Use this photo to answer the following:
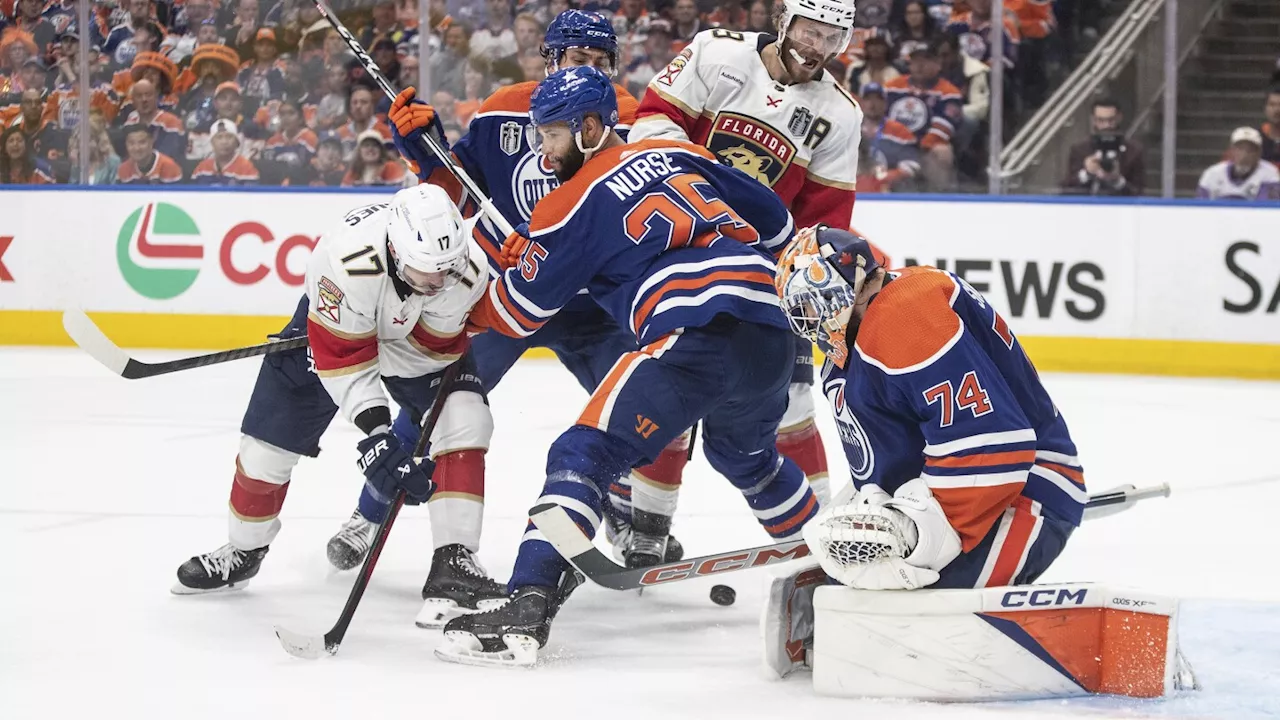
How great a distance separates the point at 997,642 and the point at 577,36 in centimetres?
177

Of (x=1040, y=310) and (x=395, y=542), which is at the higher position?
(x=395, y=542)

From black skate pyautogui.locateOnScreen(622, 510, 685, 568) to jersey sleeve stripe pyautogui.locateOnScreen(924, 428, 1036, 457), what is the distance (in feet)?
3.96

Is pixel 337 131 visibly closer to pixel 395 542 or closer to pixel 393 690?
pixel 395 542

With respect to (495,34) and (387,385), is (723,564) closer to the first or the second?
(387,385)

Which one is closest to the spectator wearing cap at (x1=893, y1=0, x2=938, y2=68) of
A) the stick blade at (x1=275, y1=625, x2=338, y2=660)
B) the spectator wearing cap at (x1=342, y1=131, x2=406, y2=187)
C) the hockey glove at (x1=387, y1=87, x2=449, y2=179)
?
the spectator wearing cap at (x1=342, y1=131, x2=406, y2=187)

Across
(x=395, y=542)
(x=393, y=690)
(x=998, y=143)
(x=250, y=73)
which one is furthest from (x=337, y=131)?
(x=393, y=690)

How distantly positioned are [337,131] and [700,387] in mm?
4911

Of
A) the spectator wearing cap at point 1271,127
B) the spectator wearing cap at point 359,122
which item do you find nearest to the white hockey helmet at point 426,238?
the spectator wearing cap at point 359,122

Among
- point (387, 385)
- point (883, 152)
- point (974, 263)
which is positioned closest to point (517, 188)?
point (387, 385)

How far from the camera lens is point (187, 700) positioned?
266 cm

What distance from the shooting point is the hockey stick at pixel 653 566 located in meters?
2.77

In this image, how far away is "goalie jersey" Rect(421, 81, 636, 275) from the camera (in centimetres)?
380

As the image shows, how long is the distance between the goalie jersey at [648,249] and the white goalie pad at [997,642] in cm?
63

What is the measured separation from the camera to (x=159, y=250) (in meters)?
7.48
